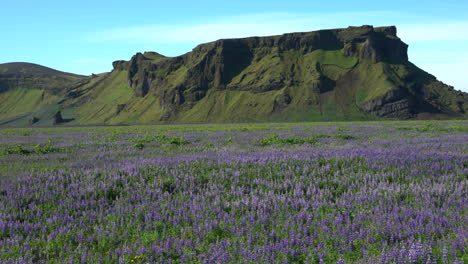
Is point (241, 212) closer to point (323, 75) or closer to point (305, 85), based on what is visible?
point (305, 85)

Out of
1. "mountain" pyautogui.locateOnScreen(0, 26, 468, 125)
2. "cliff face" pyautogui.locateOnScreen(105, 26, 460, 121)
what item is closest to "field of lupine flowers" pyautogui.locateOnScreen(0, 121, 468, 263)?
"mountain" pyautogui.locateOnScreen(0, 26, 468, 125)

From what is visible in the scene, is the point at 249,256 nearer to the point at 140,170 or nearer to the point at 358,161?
the point at 140,170

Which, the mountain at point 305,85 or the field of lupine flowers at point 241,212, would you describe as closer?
the field of lupine flowers at point 241,212

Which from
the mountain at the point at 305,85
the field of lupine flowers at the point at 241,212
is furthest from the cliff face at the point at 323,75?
the field of lupine flowers at the point at 241,212

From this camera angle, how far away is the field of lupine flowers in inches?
178

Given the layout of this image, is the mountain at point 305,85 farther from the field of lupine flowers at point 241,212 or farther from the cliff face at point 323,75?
the field of lupine flowers at point 241,212

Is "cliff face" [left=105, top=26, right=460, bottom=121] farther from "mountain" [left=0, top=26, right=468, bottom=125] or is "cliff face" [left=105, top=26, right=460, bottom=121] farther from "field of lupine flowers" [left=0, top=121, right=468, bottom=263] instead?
"field of lupine flowers" [left=0, top=121, right=468, bottom=263]

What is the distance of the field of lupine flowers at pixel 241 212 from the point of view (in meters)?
4.52

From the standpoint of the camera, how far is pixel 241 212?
244 inches

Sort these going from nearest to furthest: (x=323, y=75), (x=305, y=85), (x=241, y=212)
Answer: (x=241, y=212) → (x=323, y=75) → (x=305, y=85)

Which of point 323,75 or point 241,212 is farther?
point 323,75

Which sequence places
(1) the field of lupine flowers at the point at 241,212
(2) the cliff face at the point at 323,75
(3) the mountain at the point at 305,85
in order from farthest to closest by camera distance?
(2) the cliff face at the point at 323,75
(3) the mountain at the point at 305,85
(1) the field of lupine flowers at the point at 241,212

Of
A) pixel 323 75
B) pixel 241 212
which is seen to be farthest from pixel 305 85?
pixel 241 212

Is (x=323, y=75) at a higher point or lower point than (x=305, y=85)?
higher
